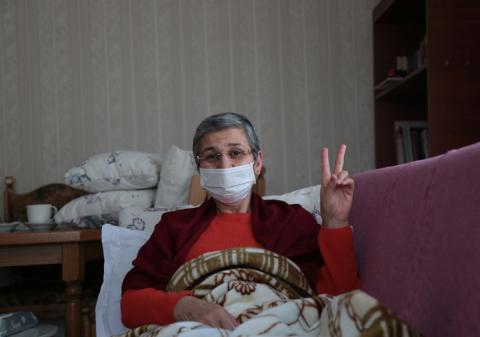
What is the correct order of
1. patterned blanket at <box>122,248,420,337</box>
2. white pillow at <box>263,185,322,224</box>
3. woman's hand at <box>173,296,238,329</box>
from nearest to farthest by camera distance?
1. patterned blanket at <box>122,248,420,337</box>
2. woman's hand at <box>173,296,238,329</box>
3. white pillow at <box>263,185,322,224</box>

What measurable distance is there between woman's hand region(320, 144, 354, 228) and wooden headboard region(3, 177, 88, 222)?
5.51 ft

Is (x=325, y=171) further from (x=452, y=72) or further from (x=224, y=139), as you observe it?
(x=452, y=72)

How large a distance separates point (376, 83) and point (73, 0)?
159 cm

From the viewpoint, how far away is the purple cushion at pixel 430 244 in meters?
0.74

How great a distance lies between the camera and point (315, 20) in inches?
108

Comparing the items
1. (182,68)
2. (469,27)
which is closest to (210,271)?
(469,27)

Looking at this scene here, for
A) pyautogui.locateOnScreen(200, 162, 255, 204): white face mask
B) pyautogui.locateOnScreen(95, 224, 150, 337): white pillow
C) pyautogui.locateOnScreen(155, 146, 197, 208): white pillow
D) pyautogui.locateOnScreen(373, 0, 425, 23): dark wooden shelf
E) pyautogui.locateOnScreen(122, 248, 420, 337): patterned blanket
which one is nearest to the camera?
pyautogui.locateOnScreen(122, 248, 420, 337): patterned blanket

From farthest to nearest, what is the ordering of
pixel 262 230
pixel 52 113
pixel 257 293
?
pixel 52 113, pixel 262 230, pixel 257 293

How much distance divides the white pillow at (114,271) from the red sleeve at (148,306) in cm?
25

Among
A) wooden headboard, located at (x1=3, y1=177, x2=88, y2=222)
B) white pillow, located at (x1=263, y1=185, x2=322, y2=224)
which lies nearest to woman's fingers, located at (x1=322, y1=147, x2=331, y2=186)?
white pillow, located at (x1=263, y1=185, x2=322, y2=224)

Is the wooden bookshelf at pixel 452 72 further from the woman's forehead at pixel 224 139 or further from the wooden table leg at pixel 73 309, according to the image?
the wooden table leg at pixel 73 309

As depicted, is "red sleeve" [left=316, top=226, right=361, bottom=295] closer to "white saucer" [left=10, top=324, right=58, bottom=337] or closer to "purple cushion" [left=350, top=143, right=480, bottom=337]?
"purple cushion" [left=350, top=143, right=480, bottom=337]

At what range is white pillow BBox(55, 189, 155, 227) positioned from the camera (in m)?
2.15

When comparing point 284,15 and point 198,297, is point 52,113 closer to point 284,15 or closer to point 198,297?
point 284,15
